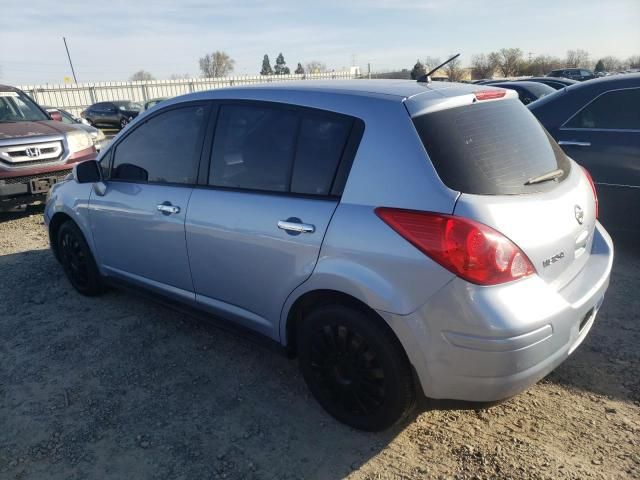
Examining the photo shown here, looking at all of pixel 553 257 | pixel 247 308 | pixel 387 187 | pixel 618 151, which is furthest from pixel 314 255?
pixel 618 151

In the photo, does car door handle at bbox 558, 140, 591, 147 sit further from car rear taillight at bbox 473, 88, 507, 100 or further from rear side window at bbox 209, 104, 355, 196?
rear side window at bbox 209, 104, 355, 196

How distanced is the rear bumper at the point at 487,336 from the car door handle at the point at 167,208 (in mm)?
1589

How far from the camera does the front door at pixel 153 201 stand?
3135mm

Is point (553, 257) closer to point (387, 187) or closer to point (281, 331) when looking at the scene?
point (387, 187)

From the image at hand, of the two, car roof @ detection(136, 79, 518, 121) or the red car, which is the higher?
car roof @ detection(136, 79, 518, 121)

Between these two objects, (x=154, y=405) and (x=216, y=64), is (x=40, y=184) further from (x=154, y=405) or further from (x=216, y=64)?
(x=216, y=64)

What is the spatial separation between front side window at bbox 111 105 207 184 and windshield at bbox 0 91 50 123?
17.1 feet

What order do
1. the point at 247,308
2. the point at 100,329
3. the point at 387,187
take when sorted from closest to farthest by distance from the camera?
the point at 387,187, the point at 247,308, the point at 100,329

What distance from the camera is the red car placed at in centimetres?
657

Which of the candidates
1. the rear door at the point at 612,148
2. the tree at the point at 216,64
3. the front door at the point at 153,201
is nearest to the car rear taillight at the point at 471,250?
the front door at the point at 153,201

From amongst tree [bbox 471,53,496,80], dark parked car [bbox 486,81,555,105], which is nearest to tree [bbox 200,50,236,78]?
tree [bbox 471,53,496,80]

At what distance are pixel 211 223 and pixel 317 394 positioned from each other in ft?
3.75

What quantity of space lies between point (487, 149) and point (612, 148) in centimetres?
286

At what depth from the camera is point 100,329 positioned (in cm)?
374
